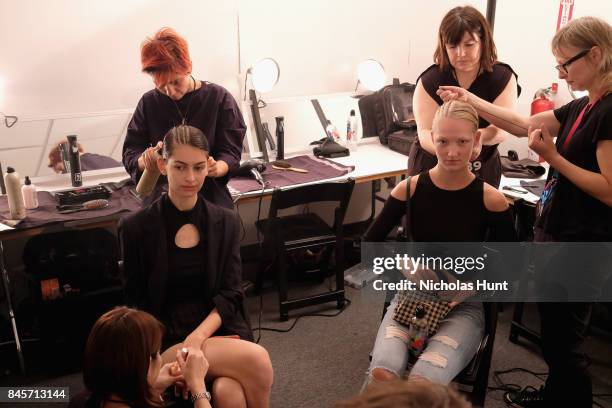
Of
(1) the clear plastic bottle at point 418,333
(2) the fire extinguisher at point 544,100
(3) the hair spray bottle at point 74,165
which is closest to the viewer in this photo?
(1) the clear plastic bottle at point 418,333

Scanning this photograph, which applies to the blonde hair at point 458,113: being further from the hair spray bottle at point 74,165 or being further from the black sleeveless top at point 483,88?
the hair spray bottle at point 74,165

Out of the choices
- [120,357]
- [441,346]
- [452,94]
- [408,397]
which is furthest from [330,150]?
[408,397]

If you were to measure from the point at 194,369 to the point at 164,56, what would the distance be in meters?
1.21

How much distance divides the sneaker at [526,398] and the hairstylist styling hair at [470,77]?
846 mm

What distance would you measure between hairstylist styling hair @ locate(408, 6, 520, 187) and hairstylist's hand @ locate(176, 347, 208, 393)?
4.03 feet

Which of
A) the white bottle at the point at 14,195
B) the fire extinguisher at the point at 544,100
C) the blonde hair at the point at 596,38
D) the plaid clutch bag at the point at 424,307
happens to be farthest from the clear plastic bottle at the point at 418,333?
A: the fire extinguisher at the point at 544,100

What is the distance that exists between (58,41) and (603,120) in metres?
2.45

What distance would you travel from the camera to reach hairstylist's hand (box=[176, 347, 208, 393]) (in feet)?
5.20

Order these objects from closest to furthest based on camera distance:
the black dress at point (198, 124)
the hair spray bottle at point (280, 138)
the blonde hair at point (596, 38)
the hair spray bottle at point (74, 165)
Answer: the blonde hair at point (596, 38) < the black dress at point (198, 124) < the hair spray bottle at point (74, 165) < the hair spray bottle at point (280, 138)

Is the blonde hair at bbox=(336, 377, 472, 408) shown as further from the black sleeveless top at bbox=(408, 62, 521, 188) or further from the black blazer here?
the black sleeveless top at bbox=(408, 62, 521, 188)

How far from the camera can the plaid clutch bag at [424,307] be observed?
1.81 meters

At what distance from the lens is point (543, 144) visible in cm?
175

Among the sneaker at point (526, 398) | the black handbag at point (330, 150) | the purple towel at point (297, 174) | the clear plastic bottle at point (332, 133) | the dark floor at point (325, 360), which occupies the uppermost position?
the clear plastic bottle at point (332, 133)

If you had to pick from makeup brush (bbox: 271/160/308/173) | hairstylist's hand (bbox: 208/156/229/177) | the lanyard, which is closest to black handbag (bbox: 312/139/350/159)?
makeup brush (bbox: 271/160/308/173)
